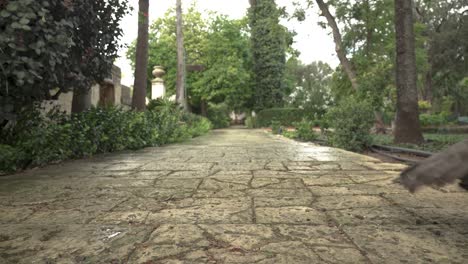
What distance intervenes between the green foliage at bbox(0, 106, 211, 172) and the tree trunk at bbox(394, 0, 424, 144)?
6379 mm

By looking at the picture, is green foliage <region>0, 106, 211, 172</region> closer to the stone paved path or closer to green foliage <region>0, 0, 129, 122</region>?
green foliage <region>0, 0, 129, 122</region>

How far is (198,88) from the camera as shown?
3362cm

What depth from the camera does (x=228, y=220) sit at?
7.37 ft

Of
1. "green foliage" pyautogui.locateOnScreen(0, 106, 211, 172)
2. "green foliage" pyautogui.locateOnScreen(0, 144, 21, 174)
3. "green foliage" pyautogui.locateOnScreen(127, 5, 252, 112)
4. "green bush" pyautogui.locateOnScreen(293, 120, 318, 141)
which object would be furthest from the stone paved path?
"green foliage" pyautogui.locateOnScreen(127, 5, 252, 112)

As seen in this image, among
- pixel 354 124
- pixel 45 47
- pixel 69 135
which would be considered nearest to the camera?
pixel 45 47

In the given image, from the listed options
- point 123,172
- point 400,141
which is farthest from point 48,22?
point 400,141

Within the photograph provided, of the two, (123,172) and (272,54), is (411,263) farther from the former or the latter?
(272,54)

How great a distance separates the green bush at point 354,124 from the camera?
7445 mm

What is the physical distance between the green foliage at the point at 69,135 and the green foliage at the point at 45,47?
1.44 ft

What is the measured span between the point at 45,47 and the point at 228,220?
9.69 feet

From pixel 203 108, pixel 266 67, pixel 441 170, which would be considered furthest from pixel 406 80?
pixel 203 108

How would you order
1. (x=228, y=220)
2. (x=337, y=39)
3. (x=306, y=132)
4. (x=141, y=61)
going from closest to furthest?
(x=228, y=220), (x=141, y=61), (x=306, y=132), (x=337, y=39)

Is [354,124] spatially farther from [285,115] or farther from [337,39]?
[285,115]

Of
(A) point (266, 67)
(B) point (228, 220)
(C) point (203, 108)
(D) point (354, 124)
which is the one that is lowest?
(B) point (228, 220)
